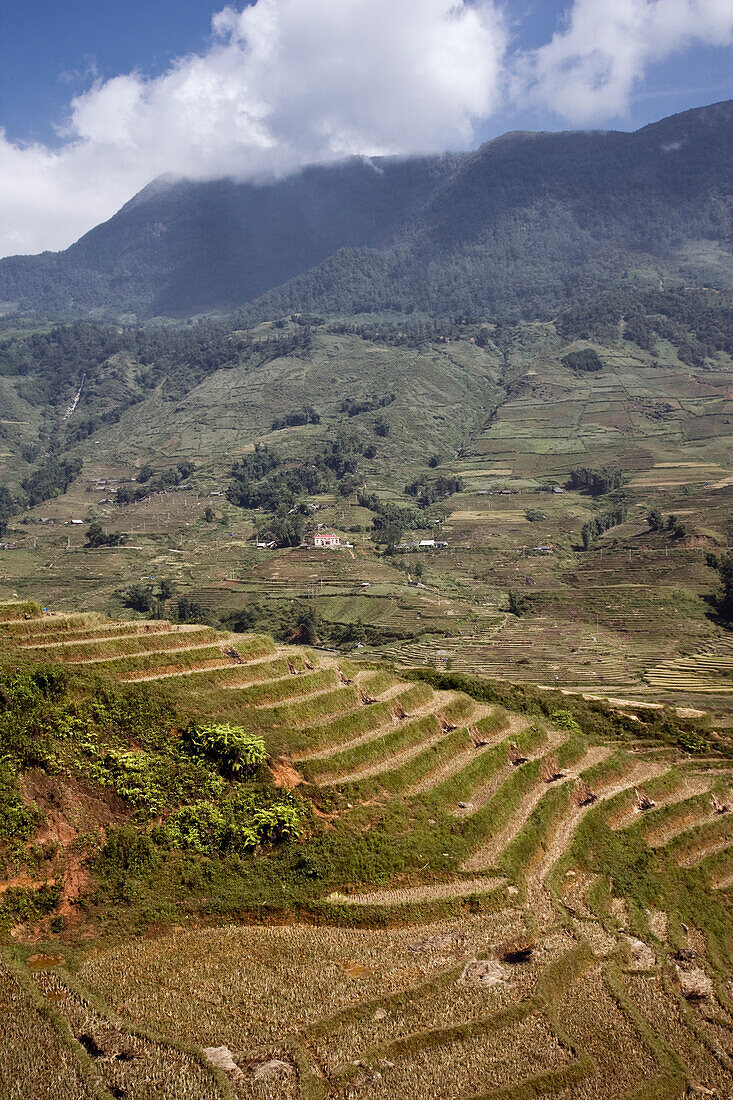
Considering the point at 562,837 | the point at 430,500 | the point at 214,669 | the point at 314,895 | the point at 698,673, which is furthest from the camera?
the point at 430,500

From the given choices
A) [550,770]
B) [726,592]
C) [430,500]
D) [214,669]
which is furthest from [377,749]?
[430,500]

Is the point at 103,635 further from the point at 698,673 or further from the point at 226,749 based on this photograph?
the point at 698,673

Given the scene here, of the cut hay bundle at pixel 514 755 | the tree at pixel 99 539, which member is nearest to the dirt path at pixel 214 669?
the cut hay bundle at pixel 514 755

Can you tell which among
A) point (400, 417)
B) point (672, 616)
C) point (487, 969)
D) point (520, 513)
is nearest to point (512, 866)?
point (487, 969)

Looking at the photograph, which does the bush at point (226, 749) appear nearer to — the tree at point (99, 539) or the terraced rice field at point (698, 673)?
the terraced rice field at point (698, 673)

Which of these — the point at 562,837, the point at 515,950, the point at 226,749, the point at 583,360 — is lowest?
the point at 562,837
